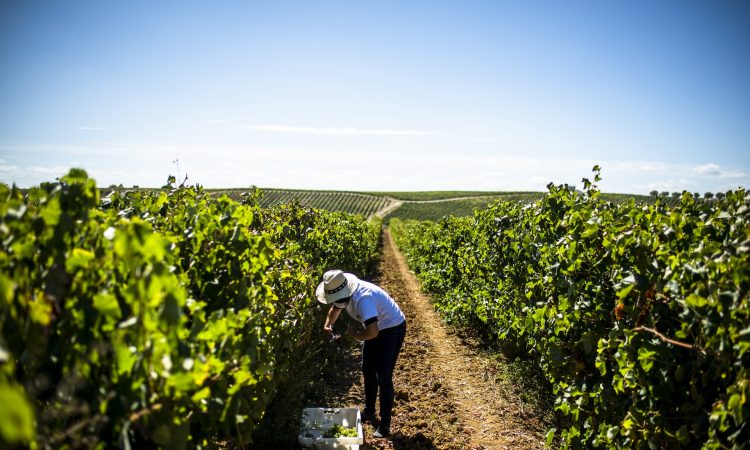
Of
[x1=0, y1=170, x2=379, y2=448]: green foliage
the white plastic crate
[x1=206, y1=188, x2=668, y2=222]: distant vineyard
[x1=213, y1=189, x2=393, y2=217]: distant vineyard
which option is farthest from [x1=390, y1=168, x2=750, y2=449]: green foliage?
[x1=213, y1=189, x2=393, y2=217]: distant vineyard

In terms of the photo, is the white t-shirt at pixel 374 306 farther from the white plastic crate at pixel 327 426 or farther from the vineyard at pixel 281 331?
the white plastic crate at pixel 327 426

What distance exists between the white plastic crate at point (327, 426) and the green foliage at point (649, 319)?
1933 millimetres

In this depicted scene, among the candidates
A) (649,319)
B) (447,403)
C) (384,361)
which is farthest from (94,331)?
(447,403)

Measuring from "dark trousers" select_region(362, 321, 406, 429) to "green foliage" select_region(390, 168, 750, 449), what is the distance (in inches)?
61.8

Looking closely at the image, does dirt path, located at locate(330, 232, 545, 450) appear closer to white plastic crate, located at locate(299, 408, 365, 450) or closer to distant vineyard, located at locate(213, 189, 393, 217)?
white plastic crate, located at locate(299, 408, 365, 450)

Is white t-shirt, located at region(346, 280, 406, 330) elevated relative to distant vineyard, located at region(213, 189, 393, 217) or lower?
lower

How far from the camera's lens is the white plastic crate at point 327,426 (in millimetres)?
4086

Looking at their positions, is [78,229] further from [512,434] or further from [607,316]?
[512,434]

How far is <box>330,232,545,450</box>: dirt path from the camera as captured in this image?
4.89m

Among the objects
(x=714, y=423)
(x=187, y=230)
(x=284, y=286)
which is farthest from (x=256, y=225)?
(x=714, y=423)

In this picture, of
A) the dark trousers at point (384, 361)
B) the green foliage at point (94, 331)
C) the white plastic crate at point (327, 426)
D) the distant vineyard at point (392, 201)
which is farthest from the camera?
the distant vineyard at point (392, 201)

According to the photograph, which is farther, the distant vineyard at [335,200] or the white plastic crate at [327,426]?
the distant vineyard at [335,200]

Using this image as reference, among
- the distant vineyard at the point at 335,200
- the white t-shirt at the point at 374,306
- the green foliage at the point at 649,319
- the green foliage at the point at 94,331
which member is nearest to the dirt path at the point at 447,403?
the green foliage at the point at 649,319

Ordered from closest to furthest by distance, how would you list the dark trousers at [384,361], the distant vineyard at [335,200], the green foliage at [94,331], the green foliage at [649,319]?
the green foliage at [94,331]
the green foliage at [649,319]
the dark trousers at [384,361]
the distant vineyard at [335,200]
